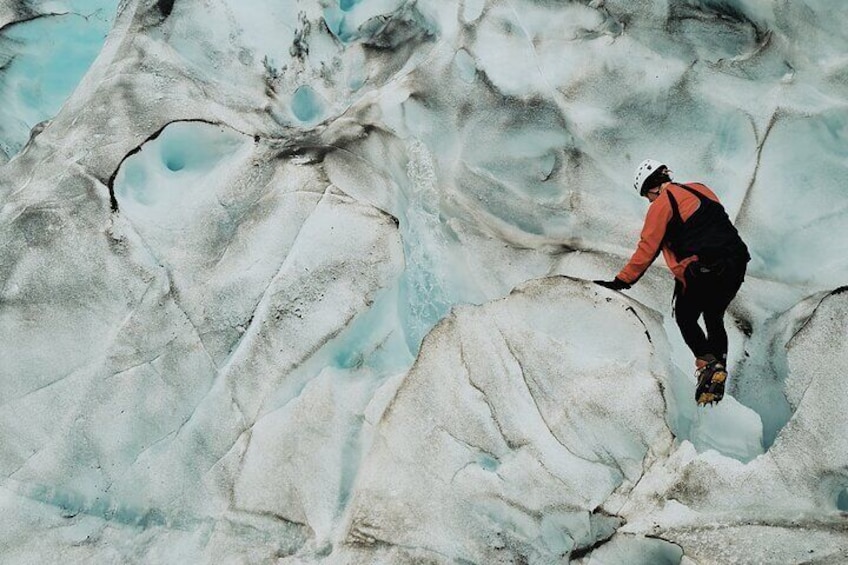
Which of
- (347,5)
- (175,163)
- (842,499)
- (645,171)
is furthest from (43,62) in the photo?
(842,499)

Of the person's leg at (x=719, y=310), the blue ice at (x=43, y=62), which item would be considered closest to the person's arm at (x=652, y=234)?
the person's leg at (x=719, y=310)

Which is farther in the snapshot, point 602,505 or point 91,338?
point 91,338

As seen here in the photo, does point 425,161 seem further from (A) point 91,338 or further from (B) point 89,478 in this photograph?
(B) point 89,478

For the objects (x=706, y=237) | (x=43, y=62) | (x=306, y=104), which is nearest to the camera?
(x=706, y=237)

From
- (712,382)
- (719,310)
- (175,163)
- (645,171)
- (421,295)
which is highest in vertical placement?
(645,171)

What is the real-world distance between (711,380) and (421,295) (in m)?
2.13

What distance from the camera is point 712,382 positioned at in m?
4.60

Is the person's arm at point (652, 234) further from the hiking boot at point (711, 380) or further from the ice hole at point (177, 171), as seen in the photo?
the ice hole at point (177, 171)

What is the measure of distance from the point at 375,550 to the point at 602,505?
1.40m

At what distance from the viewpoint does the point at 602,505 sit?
4.48 metres

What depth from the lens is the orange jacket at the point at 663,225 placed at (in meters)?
4.68

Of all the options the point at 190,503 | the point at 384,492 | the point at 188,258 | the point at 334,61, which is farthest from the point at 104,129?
the point at 384,492

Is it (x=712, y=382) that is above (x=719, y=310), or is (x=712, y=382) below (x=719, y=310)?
below

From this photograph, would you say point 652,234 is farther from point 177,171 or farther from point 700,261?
point 177,171
